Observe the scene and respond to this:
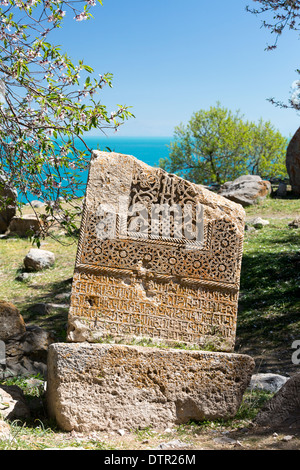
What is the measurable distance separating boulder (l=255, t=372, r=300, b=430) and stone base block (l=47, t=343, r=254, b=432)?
36 cm

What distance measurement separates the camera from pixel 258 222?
15.0 metres

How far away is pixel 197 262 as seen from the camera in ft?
16.0

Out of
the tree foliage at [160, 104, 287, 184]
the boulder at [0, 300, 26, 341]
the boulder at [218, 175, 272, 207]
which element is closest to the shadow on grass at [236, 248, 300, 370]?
the boulder at [0, 300, 26, 341]

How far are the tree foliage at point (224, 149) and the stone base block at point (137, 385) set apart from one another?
24400mm

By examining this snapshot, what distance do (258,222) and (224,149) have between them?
14.9 m

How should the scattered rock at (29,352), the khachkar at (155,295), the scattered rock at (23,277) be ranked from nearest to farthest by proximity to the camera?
the khachkar at (155,295), the scattered rock at (29,352), the scattered rock at (23,277)

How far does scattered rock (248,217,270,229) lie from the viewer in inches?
581

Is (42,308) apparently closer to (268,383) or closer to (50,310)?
(50,310)

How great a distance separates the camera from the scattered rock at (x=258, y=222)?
14766mm

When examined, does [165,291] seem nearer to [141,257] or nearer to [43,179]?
[141,257]

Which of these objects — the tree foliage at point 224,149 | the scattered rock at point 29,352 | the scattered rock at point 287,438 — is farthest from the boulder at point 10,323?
the tree foliage at point 224,149

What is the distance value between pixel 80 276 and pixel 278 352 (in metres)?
4.14

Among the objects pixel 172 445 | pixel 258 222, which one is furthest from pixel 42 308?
pixel 258 222

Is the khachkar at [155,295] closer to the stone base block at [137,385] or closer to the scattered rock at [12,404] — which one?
the stone base block at [137,385]
